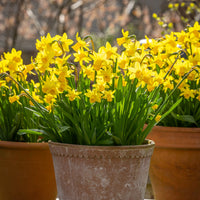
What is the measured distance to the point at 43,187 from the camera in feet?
5.31

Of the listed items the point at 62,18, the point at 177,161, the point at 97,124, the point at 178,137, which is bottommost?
the point at 177,161

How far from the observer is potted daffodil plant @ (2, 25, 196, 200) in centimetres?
128

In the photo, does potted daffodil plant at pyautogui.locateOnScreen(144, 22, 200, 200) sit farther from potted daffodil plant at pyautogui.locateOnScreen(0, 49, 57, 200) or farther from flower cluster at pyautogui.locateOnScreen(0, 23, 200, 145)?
potted daffodil plant at pyautogui.locateOnScreen(0, 49, 57, 200)

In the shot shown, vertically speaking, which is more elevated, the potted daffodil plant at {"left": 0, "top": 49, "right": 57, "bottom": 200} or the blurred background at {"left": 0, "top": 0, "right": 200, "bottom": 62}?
the blurred background at {"left": 0, "top": 0, "right": 200, "bottom": 62}

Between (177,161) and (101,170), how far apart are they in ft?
1.67

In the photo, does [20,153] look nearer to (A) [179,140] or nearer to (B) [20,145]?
(B) [20,145]

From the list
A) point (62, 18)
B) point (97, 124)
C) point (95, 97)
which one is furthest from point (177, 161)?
point (62, 18)

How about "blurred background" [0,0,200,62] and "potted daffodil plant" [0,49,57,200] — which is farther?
"blurred background" [0,0,200,62]

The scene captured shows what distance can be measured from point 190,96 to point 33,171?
75cm

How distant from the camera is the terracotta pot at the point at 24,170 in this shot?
5.13 feet

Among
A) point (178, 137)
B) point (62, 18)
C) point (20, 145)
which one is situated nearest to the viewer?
point (20, 145)

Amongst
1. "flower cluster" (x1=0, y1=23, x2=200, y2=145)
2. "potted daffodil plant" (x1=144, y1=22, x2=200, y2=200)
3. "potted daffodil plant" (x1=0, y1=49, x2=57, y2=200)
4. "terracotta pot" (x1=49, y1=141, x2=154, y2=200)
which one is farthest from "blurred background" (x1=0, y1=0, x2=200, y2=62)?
"terracotta pot" (x1=49, y1=141, x2=154, y2=200)

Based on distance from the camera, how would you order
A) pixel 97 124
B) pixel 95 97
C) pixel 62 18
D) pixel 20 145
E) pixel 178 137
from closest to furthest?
pixel 95 97, pixel 97 124, pixel 20 145, pixel 178 137, pixel 62 18

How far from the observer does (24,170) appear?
1.58 metres
